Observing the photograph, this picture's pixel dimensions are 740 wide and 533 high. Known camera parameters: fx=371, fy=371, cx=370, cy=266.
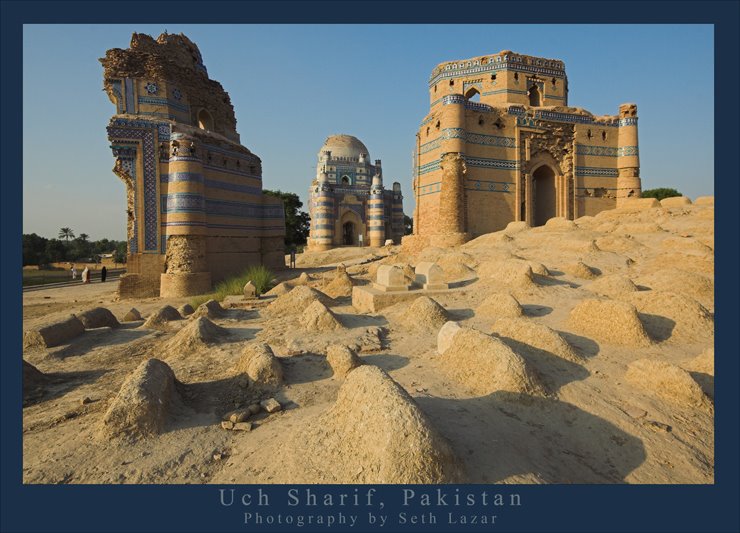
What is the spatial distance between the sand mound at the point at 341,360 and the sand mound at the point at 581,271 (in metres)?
5.97

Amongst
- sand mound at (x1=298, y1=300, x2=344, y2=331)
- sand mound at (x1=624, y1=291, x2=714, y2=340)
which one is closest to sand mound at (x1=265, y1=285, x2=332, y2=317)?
sand mound at (x1=298, y1=300, x2=344, y2=331)

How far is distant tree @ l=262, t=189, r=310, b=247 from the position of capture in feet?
122

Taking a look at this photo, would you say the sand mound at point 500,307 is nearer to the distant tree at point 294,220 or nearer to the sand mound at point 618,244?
the sand mound at point 618,244

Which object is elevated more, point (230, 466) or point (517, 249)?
point (517, 249)

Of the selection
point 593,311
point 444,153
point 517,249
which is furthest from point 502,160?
point 593,311

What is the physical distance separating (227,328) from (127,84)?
1258 centimetres

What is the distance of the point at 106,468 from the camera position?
2.78 metres

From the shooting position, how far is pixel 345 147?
36031mm

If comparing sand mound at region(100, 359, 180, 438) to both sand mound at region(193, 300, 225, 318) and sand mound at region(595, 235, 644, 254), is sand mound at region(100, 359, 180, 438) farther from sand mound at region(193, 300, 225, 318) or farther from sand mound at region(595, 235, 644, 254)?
sand mound at region(595, 235, 644, 254)

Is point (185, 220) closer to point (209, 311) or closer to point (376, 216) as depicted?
point (209, 311)

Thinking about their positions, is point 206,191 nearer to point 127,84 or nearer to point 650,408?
point 127,84

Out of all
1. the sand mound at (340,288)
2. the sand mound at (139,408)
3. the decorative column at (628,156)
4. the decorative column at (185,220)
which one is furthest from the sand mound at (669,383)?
the decorative column at (628,156)
